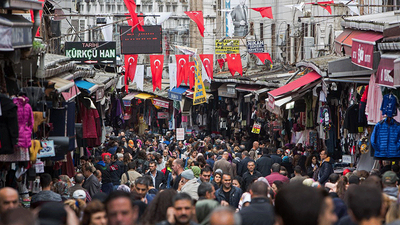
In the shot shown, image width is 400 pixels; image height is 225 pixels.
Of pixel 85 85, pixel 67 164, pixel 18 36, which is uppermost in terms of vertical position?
pixel 18 36

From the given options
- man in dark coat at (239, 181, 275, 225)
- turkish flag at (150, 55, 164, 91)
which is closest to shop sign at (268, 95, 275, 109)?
turkish flag at (150, 55, 164, 91)

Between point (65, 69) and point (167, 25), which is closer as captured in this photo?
point (65, 69)

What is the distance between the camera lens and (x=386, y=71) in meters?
12.1

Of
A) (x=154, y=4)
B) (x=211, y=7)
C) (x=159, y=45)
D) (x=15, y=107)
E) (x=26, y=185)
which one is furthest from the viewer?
(x=154, y=4)

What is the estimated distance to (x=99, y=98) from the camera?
1889 cm

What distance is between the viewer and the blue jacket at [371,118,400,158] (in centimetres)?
1243

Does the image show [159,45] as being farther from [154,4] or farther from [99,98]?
[154,4]

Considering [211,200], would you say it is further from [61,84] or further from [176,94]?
[176,94]

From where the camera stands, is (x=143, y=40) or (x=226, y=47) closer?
(x=143, y=40)

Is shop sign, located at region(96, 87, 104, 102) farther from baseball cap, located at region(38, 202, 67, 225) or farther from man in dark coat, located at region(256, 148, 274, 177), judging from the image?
baseball cap, located at region(38, 202, 67, 225)

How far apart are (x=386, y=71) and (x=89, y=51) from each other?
459 inches

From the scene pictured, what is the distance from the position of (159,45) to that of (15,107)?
53.2 feet

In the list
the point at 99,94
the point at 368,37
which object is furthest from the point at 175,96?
the point at 368,37

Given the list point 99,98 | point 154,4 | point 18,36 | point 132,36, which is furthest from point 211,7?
point 18,36
